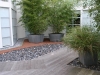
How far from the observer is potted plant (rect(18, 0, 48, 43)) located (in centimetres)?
823

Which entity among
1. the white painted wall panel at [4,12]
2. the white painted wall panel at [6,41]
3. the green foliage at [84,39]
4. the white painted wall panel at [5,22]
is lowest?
the white painted wall panel at [6,41]

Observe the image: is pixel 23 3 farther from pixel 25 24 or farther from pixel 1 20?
pixel 1 20

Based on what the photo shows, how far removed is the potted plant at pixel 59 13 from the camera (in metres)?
8.64

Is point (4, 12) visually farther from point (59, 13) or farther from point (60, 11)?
point (60, 11)

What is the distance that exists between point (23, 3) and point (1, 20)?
1.76 m

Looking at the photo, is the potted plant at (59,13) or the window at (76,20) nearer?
the potted plant at (59,13)

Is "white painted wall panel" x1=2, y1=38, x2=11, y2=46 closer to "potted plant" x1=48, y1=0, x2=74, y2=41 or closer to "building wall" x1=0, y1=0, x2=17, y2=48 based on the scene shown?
"building wall" x1=0, y1=0, x2=17, y2=48

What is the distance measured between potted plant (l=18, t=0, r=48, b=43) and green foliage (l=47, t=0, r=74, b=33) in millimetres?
396

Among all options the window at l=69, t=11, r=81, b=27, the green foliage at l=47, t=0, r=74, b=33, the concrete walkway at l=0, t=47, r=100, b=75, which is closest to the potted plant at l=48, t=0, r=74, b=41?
the green foliage at l=47, t=0, r=74, b=33

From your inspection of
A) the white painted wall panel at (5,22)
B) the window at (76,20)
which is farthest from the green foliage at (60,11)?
the white painted wall panel at (5,22)

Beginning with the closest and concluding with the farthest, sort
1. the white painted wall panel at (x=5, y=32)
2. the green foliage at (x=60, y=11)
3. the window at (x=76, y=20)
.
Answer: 1. the white painted wall panel at (x=5, y=32)
2. the green foliage at (x=60, y=11)
3. the window at (x=76, y=20)

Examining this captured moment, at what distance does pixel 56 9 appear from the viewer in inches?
343

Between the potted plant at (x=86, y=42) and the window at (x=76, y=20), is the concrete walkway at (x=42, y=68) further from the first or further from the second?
the window at (x=76, y=20)

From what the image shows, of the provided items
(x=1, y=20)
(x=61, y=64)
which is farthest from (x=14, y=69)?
(x=1, y=20)
